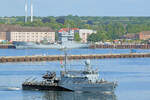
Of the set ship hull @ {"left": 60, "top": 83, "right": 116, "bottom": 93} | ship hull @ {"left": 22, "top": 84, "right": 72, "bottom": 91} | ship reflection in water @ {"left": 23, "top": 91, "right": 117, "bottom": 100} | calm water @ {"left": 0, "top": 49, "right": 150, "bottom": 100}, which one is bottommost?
calm water @ {"left": 0, "top": 49, "right": 150, "bottom": 100}

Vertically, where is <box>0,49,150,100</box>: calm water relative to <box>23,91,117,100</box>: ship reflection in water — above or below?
below

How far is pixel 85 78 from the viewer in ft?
222

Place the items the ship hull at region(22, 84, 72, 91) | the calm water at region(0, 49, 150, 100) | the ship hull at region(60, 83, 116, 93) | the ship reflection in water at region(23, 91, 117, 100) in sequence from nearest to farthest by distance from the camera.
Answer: the ship reflection in water at region(23, 91, 117, 100), the calm water at region(0, 49, 150, 100), the ship hull at region(60, 83, 116, 93), the ship hull at region(22, 84, 72, 91)

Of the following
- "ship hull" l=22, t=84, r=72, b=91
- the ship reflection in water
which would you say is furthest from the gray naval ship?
the ship reflection in water

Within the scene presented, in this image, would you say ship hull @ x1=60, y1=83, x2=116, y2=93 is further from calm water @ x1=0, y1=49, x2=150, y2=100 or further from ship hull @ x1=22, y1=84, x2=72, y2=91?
ship hull @ x1=22, y1=84, x2=72, y2=91

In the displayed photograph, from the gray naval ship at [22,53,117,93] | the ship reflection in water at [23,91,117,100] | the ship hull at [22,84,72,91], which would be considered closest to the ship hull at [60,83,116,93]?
the gray naval ship at [22,53,117,93]

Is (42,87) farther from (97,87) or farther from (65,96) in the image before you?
(97,87)

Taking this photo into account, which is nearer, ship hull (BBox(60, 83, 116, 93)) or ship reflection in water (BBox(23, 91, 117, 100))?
ship reflection in water (BBox(23, 91, 117, 100))

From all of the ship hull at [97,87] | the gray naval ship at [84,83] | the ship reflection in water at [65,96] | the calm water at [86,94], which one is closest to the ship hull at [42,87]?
the gray naval ship at [84,83]

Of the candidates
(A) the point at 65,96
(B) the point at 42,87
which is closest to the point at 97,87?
(A) the point at 65,96

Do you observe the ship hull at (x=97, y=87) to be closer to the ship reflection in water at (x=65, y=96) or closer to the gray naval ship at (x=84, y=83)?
the gray naval ship at (x=84, y=83)

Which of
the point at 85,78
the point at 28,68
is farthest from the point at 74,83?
the point at 28,68

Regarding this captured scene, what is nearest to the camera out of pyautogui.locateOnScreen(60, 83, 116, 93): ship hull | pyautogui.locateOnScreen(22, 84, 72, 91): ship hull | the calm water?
the calm water

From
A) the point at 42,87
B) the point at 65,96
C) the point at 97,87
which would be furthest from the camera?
the point at 42,87
